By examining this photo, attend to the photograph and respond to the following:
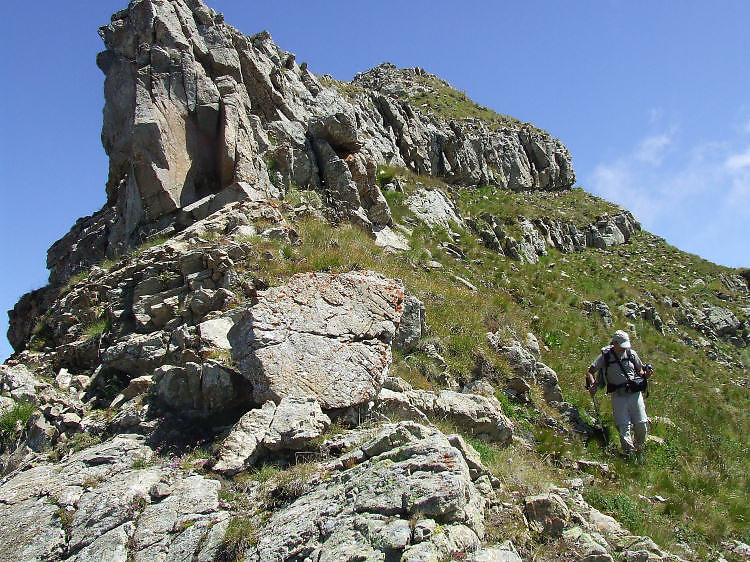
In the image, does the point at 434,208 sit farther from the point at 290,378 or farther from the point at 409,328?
the point at 290,378

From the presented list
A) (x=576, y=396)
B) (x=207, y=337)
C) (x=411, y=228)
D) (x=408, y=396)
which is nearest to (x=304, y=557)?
(x=408, y=396)

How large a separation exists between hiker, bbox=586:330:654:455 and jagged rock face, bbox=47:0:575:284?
7.66 m

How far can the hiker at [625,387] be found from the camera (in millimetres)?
8078

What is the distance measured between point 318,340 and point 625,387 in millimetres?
5342

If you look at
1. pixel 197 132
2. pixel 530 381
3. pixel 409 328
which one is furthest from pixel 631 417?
pixel 197 132

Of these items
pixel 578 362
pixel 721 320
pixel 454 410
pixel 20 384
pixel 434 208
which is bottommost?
pixel 454 410

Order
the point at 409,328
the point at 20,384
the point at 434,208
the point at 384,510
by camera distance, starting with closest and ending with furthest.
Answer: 1. the point at 384,510
2. the point at 20,384
3. the point at 409,328
4. the point at 434,208

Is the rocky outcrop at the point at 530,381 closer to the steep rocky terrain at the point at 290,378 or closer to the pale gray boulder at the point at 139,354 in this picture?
the steep rocky terrain at the point at 290,378

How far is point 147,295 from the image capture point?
27.7 feet

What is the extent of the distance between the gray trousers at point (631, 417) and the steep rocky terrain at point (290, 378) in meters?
0.30

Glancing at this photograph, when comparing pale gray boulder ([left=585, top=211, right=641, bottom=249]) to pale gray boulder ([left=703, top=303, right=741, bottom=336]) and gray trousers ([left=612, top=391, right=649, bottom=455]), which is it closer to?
pale gray boulder ([left=703, top=303, right=741, bottom=336])

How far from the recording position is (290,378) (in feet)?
19.5

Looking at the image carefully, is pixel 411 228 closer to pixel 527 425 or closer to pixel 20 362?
pixel 527 425

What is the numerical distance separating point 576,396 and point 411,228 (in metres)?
8.78
